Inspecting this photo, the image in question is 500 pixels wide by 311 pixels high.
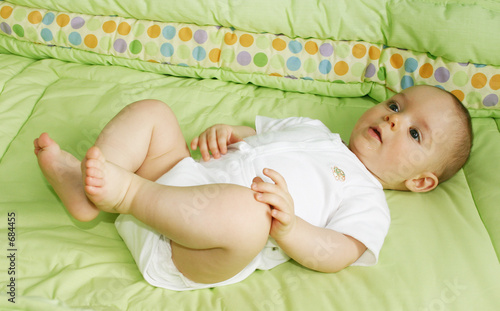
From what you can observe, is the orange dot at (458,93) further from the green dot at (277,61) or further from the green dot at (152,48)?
the green dot at (152,48)

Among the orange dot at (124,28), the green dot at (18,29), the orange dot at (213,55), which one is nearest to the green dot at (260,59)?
the orange dot at (213,55)

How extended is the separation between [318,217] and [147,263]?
39 cm

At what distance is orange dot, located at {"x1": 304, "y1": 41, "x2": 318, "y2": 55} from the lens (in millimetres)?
1448

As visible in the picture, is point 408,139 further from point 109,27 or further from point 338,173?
point 109,27

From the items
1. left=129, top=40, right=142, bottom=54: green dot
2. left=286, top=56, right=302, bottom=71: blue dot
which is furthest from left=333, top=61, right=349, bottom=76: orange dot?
left=129, top=40, right=142, bottom=54: green dot

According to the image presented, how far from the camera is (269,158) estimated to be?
107 cm

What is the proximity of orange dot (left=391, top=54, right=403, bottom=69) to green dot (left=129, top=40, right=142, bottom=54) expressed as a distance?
0.80m

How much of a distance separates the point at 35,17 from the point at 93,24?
0.67 feet

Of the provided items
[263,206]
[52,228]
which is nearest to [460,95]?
[263,206]

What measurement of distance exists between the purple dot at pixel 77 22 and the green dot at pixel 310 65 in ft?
2.46

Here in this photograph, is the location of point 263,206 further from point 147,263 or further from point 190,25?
point 190,25

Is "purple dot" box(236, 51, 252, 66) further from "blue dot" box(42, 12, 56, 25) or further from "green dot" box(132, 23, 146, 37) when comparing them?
"blue dot" box(42, 12, 56, 25)

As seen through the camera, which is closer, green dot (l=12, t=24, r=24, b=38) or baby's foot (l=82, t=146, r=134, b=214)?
baby's foot (l=82, t=146, r=134, b=214)

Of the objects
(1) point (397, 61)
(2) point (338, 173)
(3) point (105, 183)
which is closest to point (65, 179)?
(3) point (105, 183)
